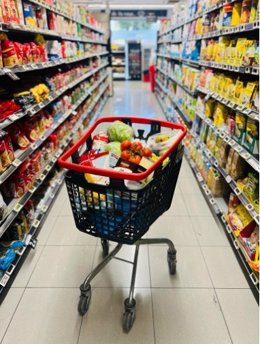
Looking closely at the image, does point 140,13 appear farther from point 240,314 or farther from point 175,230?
point 240,314

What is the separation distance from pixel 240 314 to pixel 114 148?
4.21 feet

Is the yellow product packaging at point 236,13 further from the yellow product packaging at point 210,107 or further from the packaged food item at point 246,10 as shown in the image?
the yellow product packaging at point 210,107

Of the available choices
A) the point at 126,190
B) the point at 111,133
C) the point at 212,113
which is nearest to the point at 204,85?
the point at 212,113

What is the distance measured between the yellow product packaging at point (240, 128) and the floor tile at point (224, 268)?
2.93 ft

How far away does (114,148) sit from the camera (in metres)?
1.36

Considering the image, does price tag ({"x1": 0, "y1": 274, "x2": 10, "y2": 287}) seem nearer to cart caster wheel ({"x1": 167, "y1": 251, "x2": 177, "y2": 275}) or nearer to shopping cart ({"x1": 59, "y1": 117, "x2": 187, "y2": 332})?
shopping cart ({"x1": 59, "y1": 117, "x2": 187, "y2": 332})

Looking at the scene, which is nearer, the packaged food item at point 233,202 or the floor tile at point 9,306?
the floor tile at point 9,306

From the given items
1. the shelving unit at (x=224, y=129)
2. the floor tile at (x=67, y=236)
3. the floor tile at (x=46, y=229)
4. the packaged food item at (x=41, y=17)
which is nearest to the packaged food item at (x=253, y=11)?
the shelving unit at (x=224, y=129)

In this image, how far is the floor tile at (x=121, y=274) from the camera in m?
1.77

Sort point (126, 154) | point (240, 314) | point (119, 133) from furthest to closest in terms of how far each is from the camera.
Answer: point (240, 314), point (119, 133), point (126, 154)

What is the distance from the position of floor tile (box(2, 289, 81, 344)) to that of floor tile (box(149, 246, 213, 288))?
0.57 metres

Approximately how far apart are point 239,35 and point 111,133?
66.9 inches

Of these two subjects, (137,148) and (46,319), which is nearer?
(137,148)

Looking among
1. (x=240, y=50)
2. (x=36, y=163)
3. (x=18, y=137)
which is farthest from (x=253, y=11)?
(x=36, y=163)
